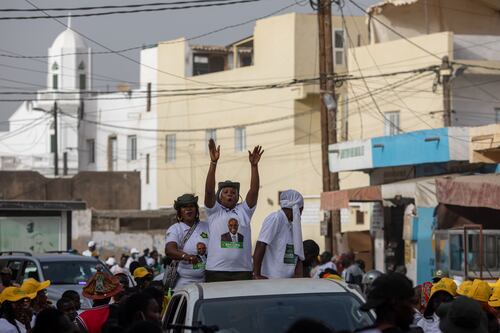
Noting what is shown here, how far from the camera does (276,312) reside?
7.84 metres

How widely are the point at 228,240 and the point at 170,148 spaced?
1907 inches

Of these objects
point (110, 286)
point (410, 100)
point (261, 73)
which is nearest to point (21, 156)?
point (261, 73)

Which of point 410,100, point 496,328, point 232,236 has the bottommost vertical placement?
point 496,328

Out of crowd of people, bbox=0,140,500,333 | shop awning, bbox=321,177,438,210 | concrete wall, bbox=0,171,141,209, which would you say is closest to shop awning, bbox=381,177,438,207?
shop awning, bbox=321,177,438,210

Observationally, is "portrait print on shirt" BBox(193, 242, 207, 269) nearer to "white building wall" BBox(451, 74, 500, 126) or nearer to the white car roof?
the white car roof

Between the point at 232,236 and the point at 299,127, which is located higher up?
the point at 299,127

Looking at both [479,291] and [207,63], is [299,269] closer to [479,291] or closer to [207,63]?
[479,291]

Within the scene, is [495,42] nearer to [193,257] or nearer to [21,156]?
[193,257]

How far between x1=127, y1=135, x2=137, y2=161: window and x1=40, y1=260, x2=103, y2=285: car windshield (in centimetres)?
4396

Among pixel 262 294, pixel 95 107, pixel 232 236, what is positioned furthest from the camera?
pixel 95 107

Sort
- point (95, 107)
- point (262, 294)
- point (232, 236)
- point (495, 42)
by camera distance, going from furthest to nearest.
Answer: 1. point (95, 107)
2. point (495, 42)
3. point (232, 236)
4. point (262, 294)

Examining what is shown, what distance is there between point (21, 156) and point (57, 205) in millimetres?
42328

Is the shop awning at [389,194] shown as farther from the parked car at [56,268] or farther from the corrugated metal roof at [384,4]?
the corrugated metal roof at [384,4]

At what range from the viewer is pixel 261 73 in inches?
2041
